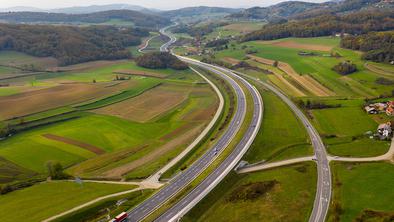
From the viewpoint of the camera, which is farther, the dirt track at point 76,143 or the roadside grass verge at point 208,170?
the dirt track at point 76,143

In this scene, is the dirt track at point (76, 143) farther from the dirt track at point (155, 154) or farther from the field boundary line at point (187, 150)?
the field boundary line at point (187, 150)

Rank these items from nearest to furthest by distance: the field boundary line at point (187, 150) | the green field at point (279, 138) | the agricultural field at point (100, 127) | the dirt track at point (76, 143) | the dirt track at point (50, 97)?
the field boundary line at point (187, 150)
the green field at point (279, 138)
the agricultural field at point (100, 127)
the dirt track at point (76, 143)
the dirt track at point (50, 97)

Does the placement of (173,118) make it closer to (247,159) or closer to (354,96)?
(247,159)

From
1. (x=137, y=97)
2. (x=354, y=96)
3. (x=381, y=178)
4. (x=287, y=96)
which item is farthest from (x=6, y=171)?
(x=354, y=96)

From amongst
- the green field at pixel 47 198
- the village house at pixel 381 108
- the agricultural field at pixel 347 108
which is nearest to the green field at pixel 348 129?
the agricultural field at pixel 347 108

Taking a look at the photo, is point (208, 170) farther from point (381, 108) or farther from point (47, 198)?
point (381, 108)

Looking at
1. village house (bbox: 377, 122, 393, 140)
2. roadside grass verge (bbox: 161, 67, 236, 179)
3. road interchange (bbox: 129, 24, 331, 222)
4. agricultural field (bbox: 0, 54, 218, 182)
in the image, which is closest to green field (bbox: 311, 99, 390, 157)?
village house (bbox: 377, 122, 393, 140)

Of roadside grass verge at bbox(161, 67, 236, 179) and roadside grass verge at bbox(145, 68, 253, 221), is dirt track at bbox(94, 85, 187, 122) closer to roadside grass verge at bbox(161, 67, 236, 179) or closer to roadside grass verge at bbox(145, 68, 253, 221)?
roadside grass verge at bbox(161, 67, 236, 179)
